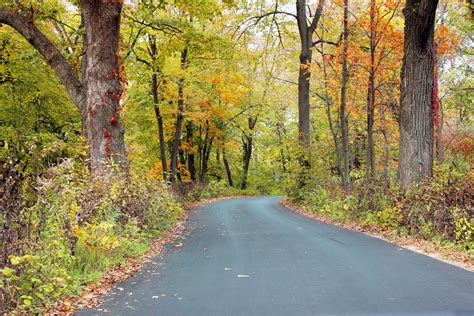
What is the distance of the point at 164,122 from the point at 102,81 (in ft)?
50.9

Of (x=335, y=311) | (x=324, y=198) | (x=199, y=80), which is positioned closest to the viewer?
(x=335, y=311)

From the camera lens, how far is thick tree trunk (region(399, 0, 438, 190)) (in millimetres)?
11164

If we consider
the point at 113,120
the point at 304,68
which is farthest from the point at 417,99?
the point at 304,68

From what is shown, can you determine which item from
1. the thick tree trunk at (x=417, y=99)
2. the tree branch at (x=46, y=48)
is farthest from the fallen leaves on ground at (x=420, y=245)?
the tree branch at (x=46, y=48)

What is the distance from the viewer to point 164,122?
2608 centimetres

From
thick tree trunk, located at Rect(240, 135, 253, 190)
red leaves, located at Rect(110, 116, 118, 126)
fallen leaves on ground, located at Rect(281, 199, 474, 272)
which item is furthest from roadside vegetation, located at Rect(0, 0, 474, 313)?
thick tree trunk, located at Rect(240, 135, 253, 190)

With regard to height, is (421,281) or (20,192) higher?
(20,192)

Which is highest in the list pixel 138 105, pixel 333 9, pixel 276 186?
pixel 333 9

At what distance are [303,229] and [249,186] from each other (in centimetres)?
Result: 3639

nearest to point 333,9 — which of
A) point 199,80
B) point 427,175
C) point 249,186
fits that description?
point 199,80

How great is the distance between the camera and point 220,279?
6102 mm

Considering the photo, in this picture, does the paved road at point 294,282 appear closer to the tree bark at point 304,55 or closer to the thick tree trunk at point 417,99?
the thick tree trunk at point 417,99

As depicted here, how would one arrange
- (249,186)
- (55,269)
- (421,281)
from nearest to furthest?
(55,269)
(421,281)
(249,186)

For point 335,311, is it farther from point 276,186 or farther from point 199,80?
point 276,186
